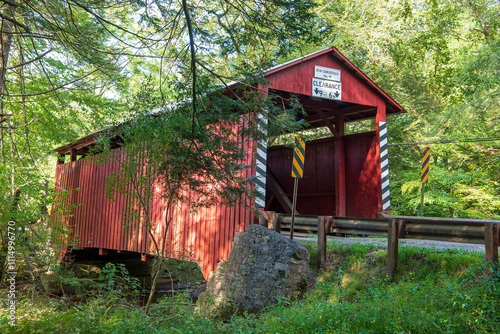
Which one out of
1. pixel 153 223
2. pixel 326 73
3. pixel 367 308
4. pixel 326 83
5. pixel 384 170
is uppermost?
pixel 326 73

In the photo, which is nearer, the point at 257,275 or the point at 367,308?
the point at 367,308

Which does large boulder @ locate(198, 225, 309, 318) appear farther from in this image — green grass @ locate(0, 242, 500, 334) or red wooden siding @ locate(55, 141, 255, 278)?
red wooden siding @ locate(55, 141, 255, 278)

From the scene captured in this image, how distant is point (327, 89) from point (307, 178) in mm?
3101

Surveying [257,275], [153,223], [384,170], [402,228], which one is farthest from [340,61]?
[153,223]

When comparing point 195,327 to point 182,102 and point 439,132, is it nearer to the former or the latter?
point 182,102

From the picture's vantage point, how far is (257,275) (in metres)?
5.65

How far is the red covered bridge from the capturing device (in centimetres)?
705

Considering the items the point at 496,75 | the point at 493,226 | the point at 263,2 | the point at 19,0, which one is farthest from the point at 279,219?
the point at 496,75

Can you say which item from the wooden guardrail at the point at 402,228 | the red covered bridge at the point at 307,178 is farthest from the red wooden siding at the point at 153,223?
the wooden guardrail at the point at 402,228

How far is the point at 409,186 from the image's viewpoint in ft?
37.5

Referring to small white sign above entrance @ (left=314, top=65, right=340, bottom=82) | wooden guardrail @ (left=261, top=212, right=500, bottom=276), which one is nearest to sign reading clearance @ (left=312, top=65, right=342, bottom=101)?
small white sign above entrance @ (left=314, top=65, right=340, bottom=82)

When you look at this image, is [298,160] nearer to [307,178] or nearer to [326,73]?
[326,73]

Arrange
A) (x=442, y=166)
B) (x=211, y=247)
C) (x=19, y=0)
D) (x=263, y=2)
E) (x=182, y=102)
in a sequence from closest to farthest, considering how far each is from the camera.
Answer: (x=263, y=2)
(x=182, y=102)
(x=19, y=0)
(x=211, y=247)
(x=442, y=166)

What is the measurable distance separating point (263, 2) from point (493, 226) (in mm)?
3264
